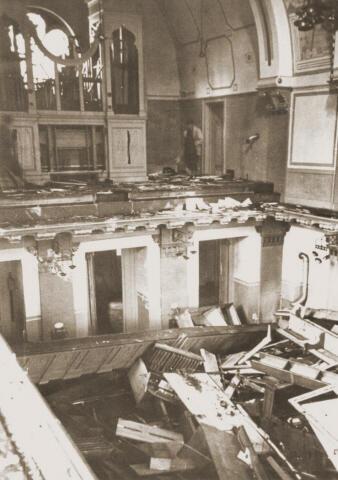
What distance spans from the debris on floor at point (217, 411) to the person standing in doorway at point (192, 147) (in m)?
5.64

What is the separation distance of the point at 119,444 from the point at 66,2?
433 inches

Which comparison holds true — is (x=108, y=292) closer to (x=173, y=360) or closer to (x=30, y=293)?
(x=30, y=293)

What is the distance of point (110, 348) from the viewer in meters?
9.48

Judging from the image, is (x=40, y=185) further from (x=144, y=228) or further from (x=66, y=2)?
(x=66, y=2)

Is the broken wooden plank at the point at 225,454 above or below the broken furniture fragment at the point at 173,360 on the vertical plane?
below

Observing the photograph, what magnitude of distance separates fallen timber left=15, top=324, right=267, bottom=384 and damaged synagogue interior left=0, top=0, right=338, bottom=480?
0.04 metres

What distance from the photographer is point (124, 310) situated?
11.9m

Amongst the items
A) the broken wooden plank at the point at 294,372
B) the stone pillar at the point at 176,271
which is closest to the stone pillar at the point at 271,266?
the stone pillar at the point at 176,271

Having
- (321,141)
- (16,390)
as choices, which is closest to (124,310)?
(321,141)

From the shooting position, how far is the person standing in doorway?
45.8ft

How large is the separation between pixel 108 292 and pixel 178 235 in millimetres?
2623

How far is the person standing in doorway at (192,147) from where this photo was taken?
13947 millimetres

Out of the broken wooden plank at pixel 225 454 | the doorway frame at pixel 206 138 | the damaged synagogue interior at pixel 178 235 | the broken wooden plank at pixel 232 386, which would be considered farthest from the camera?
the doorway frame at pixel 206 138

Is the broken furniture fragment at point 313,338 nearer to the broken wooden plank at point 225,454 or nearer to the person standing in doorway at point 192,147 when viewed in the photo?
the broken wooden plank at point 225,454
